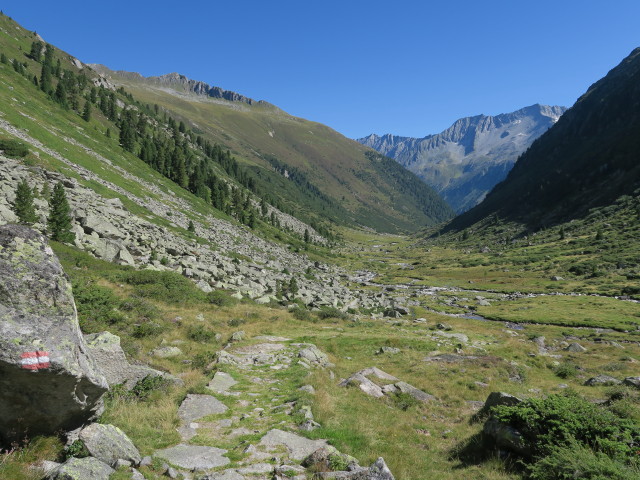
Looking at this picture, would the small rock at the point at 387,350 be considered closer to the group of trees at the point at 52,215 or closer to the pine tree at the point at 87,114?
the group of trees at the point at 52,215

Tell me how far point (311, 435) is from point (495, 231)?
196 m

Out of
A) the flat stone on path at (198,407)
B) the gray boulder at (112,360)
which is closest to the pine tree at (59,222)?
the gray boulder at (112,360)

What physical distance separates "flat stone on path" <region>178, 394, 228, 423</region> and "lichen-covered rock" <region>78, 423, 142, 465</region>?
155 inches

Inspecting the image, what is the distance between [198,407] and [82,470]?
680 centimetres

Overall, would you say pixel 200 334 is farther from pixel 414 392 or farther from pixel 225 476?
pixel 225 476

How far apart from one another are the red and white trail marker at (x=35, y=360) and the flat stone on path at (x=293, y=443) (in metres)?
6.58

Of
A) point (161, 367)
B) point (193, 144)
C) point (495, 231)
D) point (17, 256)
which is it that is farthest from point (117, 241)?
point (495, 231)

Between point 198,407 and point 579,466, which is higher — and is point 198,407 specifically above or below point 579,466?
below

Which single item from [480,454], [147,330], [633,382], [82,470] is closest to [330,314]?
[147,330]

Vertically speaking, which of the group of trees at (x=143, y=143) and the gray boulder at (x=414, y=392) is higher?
the group of trees at (x=143, y=143)

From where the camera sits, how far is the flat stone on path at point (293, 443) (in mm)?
10117

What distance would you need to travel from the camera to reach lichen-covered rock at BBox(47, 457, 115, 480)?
6.32 metres

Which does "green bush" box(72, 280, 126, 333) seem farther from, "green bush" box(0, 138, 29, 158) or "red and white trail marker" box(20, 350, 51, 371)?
"green bush" box(0, 138, 29, 158)

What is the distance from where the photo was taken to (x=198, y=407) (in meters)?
13.1
